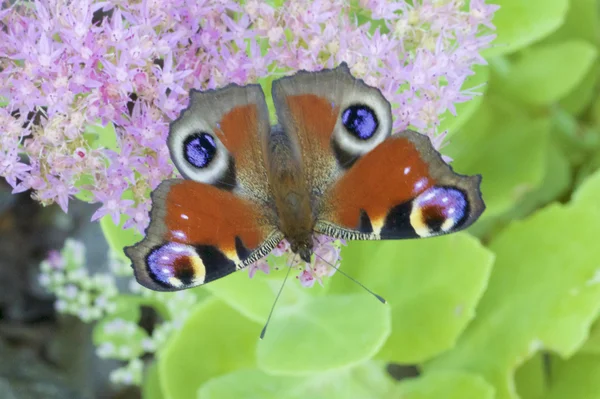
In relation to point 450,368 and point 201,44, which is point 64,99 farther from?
point 450,368

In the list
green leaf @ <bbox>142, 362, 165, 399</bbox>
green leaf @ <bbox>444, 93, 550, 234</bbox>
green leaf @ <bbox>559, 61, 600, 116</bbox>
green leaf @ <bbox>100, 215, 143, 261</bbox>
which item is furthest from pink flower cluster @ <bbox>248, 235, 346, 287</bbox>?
green leaf @ <bbox>559, 61, 600, 116</bbox>

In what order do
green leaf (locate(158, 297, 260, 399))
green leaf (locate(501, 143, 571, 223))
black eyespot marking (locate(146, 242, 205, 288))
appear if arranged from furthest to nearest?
green leaf (locate(501, 143, 571, 223)) < green leaf (locate(158, 297, 260, 399)) < black eyespot marking (locate(146, 242, 205, 288))

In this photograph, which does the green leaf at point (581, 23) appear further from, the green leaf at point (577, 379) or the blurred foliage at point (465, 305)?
the green leaf at point (577, 379)

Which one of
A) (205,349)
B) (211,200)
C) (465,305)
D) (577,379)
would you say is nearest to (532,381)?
(577,379)

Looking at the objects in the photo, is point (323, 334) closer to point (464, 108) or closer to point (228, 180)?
point (228, 180)

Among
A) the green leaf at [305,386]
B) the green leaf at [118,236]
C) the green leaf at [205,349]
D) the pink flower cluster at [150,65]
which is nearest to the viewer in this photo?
the pink flower cluster at [150,65]

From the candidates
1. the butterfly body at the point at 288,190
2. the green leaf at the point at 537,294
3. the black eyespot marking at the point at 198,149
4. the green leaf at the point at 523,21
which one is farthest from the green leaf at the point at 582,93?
the black eyespot marking at the point at 198,149

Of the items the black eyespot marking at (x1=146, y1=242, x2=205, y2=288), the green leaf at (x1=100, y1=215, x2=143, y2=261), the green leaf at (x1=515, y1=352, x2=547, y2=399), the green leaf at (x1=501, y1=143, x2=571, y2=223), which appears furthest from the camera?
the green leaf at (x1=501, y1=143, x2=571, y2=223)

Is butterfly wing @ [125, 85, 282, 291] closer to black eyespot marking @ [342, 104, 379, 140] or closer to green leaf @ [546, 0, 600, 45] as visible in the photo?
black eyespot marking @ [342, 104, 379, 140]
